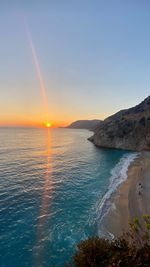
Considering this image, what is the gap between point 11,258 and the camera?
10.7 m

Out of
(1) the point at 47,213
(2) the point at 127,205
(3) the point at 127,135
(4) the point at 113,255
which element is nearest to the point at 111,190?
(2) the point at 127,205

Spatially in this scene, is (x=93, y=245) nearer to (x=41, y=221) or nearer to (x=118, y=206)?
(x=41, y=221)

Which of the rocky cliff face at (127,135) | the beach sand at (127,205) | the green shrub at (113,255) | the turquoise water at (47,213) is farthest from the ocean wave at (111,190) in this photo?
the rocky cliff face at (127,135)

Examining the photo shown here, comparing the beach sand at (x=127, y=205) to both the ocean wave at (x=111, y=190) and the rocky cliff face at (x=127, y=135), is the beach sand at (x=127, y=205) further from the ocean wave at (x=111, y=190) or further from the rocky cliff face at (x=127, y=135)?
the rocky cliff face at (x=127, y=135)

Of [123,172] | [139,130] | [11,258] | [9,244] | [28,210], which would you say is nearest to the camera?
[11,258]

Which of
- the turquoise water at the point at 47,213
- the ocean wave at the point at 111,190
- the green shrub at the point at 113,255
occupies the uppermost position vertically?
the green shrub at the point at 113,255

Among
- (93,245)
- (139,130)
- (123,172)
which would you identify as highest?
(139,130)

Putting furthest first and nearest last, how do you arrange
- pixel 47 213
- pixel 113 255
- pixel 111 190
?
pixel 111 190 < pixel 47 213 < pixel 113 255

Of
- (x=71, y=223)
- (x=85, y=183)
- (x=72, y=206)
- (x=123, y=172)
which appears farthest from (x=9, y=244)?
(x=123, y=172)

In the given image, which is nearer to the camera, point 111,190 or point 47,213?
→ point 47,213

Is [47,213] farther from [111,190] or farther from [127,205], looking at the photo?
[111,190]

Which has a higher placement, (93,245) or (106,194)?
(93,245)

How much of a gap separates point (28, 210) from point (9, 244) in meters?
4.92

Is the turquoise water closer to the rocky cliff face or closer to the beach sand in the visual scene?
the beach sand
